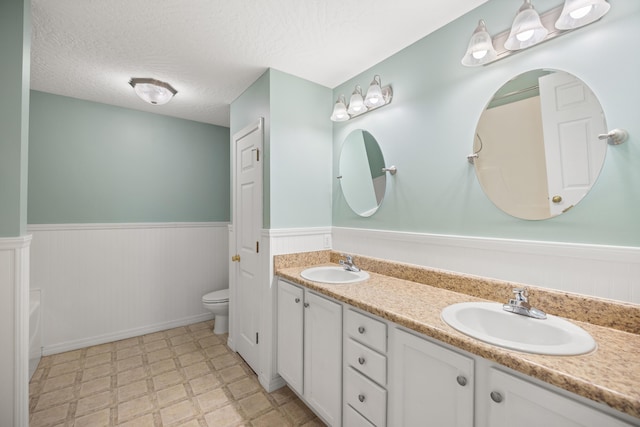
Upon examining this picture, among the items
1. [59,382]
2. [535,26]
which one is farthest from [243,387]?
[535,26]

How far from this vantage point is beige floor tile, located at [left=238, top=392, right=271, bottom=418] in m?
1.73

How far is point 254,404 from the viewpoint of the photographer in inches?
71.1

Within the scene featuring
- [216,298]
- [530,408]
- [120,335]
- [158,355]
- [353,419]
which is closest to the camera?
[530,408]

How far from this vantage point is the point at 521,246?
1230 mm

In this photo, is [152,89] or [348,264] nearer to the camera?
[348,264]

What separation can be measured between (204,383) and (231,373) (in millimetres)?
209

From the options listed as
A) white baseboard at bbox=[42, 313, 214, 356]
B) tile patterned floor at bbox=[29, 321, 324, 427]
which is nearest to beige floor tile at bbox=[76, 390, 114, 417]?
tile patterned floor at bbox=[29, 321, 324, 427]

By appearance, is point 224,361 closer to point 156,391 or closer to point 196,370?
point 196,370

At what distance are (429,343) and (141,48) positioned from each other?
2.36 m

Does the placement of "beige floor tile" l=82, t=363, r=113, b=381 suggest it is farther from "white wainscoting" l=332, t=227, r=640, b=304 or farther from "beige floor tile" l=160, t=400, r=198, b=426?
"white wainscoting" l=332, t=227, r=640, b=304

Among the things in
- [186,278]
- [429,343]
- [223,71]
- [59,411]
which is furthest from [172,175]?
[429,343]

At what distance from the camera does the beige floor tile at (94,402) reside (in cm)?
175

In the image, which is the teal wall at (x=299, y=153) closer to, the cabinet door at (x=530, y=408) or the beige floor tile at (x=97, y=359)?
the cabinet door at (x=530, y=408)

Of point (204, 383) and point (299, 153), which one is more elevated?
point (299, 153)
